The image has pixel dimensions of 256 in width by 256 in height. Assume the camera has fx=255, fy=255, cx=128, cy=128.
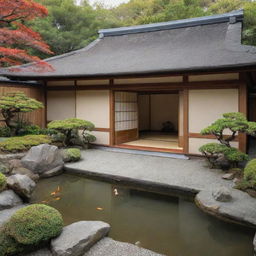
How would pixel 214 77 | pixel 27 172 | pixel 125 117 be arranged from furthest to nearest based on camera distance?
pixel 125 117 → pixel 214 77 → pixel 27 172

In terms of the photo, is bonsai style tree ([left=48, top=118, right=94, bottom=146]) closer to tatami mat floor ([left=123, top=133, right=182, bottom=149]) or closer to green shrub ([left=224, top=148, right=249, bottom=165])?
tatami mat floor ([left=123, top=133, right=182, bottom=149])

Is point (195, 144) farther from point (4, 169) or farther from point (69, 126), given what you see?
point (4, 169)

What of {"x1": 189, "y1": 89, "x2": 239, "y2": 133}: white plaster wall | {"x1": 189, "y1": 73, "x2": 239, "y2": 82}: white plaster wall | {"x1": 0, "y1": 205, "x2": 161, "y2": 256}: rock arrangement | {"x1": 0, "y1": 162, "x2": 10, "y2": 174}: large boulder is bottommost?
{"x1": 0, "y1": 205, "x2": 161, "y2": 256}: rock arrangement

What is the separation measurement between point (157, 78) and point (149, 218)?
14.5 ft

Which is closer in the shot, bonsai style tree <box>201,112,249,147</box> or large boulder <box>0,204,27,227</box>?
large boulder <box>0,204,27,227</box>

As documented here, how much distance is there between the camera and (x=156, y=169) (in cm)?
582

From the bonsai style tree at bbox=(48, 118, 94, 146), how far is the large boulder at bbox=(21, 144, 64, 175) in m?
1.38

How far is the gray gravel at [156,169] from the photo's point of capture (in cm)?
487

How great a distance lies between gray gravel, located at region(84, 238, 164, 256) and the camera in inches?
110

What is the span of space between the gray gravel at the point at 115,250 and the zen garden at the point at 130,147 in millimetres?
12

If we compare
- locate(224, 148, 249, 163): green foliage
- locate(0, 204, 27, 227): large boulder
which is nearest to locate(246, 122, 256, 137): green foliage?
locate(224, 148, 249, 163): green foliage

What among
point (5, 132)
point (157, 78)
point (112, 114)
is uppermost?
point (157, 78)

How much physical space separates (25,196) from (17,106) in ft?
11.5

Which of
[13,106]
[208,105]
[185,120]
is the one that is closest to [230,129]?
[208,105]
